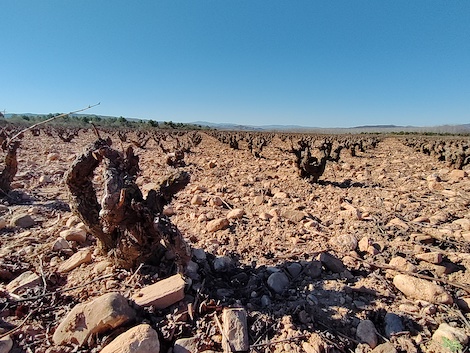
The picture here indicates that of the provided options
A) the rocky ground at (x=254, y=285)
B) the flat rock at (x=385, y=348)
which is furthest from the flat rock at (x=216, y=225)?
the flat rock at (x=385, y=348)

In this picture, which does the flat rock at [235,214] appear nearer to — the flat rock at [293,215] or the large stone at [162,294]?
the flat rock at [293,215]

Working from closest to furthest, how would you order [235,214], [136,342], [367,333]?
[136,342] → [367,333] → [235,214]

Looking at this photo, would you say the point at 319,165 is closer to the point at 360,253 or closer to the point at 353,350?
the point at 360,253

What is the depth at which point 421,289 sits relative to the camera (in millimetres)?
2299

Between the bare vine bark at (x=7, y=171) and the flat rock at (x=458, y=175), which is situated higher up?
the bare vine bark at (x=7, y=171)

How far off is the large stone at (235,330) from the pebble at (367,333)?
33.2 inches

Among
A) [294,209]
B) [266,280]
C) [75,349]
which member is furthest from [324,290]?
[294,209]

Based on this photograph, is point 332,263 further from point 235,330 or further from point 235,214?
point 235,214

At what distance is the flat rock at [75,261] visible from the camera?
2.61m

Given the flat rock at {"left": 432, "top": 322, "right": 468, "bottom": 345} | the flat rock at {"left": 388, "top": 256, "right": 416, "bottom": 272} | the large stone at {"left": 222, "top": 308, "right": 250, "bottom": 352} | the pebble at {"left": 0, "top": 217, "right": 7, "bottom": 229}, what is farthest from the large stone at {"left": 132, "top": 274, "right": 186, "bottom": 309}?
the pebble at {"left": 0, "top": 217, "right": 7, "bottom": 229}

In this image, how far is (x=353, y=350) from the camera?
1.81 metres

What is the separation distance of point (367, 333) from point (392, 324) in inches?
9.9

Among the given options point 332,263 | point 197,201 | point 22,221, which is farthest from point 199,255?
point 22,221

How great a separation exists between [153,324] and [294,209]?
3.29m
